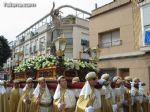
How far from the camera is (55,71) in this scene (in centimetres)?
902

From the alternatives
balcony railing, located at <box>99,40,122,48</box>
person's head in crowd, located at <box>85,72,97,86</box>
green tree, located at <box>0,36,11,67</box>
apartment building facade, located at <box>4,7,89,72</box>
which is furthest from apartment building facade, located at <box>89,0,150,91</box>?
green tree, located at <box>0,36,11,67</box>

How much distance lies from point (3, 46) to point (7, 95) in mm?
26686

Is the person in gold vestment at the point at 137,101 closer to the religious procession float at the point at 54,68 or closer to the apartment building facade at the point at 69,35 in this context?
the religious procession float at the point at 54,68

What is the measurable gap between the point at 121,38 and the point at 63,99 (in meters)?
11.7

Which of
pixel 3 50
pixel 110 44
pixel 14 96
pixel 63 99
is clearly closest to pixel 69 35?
pixel 3 50

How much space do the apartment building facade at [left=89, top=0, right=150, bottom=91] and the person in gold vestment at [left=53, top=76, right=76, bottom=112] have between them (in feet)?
30.2

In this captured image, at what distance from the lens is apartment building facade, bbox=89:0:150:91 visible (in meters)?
16.8

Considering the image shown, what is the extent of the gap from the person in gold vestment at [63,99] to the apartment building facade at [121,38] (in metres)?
9.20

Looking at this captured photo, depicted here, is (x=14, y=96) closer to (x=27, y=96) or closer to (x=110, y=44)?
(x=27, y=96)

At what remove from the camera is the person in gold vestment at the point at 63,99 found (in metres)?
7.42

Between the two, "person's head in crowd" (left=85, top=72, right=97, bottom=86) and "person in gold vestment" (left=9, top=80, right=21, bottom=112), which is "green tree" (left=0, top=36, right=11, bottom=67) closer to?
"person in gold vestment" (left=9, top=80, right=21, bottom=112)

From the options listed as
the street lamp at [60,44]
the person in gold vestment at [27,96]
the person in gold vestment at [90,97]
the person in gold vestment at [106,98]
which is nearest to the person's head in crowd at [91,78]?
the person in gold vestment at [90,97]

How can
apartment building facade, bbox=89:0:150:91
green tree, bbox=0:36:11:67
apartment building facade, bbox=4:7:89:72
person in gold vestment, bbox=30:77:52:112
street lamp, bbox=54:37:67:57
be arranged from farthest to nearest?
1. green tree, bbox=0:36:11:67
2. apartment building facade, bbox=4:7:89:72
3. apartment building facade, bbox=89:0:150:91
4. street lamp, bbox=54:37:67:57
5. person in gold vestment, bbox=30:77:52:112

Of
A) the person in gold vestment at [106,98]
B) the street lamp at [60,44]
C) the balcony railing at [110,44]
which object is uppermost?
the balcony railing at [110,44]
